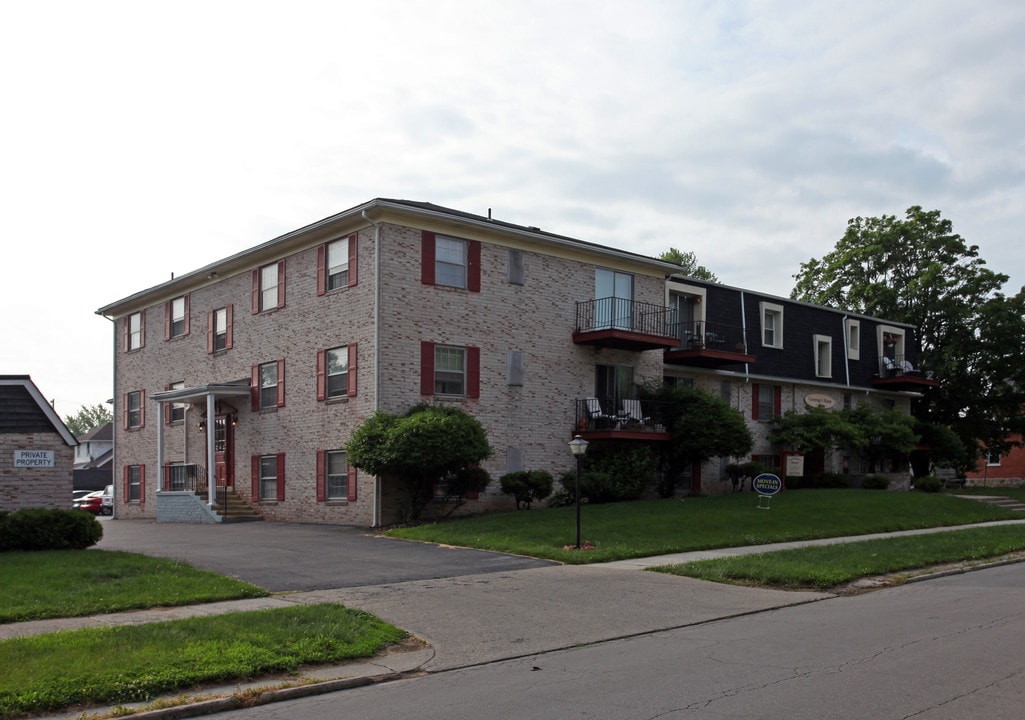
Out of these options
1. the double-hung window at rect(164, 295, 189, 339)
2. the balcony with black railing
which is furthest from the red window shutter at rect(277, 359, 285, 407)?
the balcony with black railing

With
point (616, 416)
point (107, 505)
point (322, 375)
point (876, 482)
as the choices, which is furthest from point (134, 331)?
point (876, 482)

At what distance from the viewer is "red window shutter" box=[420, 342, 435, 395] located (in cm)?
2542

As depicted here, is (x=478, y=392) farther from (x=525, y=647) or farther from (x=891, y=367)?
(x=891, y=367)

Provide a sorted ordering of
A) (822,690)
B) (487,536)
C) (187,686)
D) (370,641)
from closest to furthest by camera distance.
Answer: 1. (822,690)
2. (187,686)
3. (370,641)
4. (487,536)

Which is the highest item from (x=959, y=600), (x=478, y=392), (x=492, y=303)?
(x=492, y=303)

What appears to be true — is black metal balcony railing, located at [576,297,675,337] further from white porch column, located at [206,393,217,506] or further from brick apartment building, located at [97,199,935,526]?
white porch column, located at [206,393,217,506]

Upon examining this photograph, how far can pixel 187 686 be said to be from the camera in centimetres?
840

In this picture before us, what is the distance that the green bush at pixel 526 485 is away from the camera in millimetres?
25516

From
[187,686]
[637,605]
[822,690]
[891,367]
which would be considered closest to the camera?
[822,690]

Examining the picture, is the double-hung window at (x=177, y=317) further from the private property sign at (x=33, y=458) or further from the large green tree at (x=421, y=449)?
→ the private property sign at (x=33, y=458)

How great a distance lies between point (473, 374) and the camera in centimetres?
2631

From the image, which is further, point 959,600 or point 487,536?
point 487,536

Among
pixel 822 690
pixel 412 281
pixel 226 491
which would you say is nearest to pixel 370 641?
pixel 822 690

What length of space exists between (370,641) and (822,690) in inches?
182
